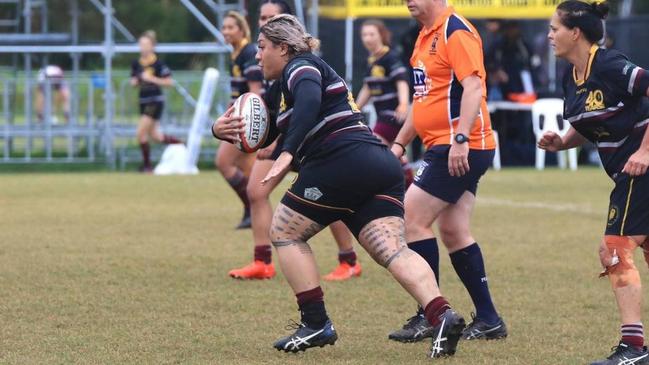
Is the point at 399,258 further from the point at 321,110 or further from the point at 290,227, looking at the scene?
the point at 321,110

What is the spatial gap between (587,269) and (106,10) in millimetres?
11609

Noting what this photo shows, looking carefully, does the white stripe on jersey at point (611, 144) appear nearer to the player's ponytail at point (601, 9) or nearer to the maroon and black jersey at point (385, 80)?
the player's ponytail at point (601, 9)

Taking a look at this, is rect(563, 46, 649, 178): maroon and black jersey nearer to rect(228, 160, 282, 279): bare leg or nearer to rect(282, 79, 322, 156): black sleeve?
rect(282, 79, 322, 156): black sleeve

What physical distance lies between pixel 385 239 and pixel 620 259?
1.11 metres

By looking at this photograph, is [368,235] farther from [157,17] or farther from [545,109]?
[157,17]

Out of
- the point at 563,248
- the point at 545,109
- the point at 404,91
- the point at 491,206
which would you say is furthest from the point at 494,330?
the point at 545,109

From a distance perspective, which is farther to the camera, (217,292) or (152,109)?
(152,109)

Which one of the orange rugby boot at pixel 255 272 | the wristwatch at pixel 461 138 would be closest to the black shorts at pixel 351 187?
the wristwatch at pixel 461 138

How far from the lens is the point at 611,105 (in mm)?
5832

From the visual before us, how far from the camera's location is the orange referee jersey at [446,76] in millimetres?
6656

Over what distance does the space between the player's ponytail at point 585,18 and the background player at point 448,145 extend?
73 centimetres

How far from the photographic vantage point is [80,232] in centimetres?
1183

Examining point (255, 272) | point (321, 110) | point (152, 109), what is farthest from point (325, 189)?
point (152, 109)

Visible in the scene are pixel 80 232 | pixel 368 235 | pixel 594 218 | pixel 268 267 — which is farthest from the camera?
pixel 594 218
